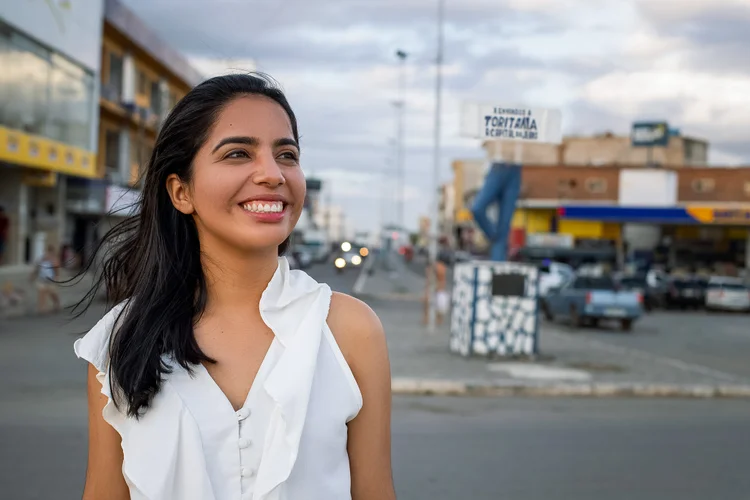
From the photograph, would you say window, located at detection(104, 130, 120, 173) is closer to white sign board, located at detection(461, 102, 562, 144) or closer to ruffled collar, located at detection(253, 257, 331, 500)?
white sign board, located at detection(461, 102, 562, 144)

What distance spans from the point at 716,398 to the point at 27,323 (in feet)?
46.3

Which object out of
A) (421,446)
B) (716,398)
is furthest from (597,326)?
(421,446)

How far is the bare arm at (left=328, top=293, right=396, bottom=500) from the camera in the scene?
2240 mm

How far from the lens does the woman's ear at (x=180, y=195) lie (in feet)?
7.88

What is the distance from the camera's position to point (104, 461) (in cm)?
222

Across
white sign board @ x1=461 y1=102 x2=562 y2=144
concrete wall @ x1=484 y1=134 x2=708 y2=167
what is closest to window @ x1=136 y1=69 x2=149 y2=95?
white sign board @ x1=461 y1=102 x2=562 y2=144

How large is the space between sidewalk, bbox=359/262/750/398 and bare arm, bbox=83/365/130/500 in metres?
9.97

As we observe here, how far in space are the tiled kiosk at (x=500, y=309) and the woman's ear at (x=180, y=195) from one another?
13.3 metres

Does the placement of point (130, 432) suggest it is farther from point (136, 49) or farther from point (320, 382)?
point (136, 49)

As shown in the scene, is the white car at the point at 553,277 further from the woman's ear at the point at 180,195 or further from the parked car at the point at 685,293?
the woman's ear at the point at 180,195

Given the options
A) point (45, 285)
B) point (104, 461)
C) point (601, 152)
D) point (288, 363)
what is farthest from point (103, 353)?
point (601, 152)

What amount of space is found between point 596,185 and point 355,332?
207 feet

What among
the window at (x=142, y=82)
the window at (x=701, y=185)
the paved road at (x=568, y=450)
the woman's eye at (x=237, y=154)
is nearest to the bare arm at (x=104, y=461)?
the woman's eye at (x=237, y=154)

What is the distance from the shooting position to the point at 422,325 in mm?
23234
